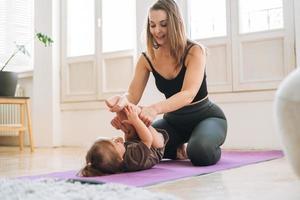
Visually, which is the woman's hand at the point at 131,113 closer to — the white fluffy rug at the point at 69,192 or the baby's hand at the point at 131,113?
the baby's hand at the point at 131,113

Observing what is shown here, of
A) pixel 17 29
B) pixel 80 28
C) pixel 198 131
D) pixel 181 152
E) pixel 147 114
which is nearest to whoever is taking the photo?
pixel 147 114

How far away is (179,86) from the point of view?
201 centimetres

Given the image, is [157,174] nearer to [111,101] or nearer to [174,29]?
[111,101]

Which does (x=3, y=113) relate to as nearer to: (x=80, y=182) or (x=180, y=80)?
(x=180, y=80)

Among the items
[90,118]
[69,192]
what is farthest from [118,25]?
[69,192]

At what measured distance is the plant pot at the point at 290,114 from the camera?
83cm

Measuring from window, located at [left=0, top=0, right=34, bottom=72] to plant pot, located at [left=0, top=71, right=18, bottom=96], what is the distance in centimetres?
77

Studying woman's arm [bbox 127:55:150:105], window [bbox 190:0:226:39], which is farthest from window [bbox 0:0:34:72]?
woman's arm [bbox 127:55:150:105]

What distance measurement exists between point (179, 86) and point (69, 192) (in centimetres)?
106

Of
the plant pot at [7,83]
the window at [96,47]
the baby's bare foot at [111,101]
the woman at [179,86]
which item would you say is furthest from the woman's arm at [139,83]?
the plant pot at [7,83]

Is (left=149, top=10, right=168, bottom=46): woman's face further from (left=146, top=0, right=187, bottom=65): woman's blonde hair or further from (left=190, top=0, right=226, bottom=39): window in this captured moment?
(left=190, top=0, right=226, bottom=39): window

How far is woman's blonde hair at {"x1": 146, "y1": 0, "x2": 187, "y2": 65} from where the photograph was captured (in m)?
1.91

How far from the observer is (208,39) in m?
3.25

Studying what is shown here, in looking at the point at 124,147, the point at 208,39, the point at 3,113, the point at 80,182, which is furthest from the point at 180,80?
the point at 3,113
